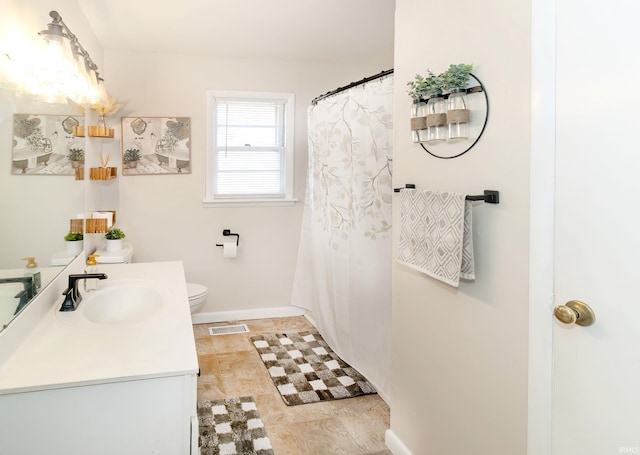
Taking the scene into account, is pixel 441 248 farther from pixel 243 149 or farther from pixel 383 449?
pixel 243 149

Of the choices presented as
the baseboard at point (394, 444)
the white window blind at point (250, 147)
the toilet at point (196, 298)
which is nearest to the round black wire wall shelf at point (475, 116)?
the baseboard at point (394, 444)

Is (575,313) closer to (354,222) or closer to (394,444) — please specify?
(394,444)

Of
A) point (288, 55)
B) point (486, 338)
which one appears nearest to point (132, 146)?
point (288, 55)

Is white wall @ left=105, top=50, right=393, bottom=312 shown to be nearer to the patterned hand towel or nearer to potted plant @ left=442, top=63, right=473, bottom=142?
the patterned hand towel

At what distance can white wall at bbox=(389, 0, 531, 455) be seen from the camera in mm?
1345

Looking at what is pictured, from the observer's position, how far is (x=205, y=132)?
387cm

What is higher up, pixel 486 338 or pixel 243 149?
pixel 243 149

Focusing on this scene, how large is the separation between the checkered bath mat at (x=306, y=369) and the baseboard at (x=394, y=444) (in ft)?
1.83

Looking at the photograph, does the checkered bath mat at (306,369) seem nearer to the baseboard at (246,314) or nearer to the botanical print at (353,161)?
the baseboard at (246,314)

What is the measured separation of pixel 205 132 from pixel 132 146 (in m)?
0.60

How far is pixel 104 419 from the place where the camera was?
1229mm

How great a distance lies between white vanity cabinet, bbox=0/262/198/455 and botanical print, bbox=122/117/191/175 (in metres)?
2.40

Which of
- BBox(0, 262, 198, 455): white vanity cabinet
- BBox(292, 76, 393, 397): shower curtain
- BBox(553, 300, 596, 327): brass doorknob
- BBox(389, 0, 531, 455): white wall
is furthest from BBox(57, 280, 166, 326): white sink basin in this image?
BBox(553, 300, 596, 327): brass doorknob

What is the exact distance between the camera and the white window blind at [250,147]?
3953 millimetres
